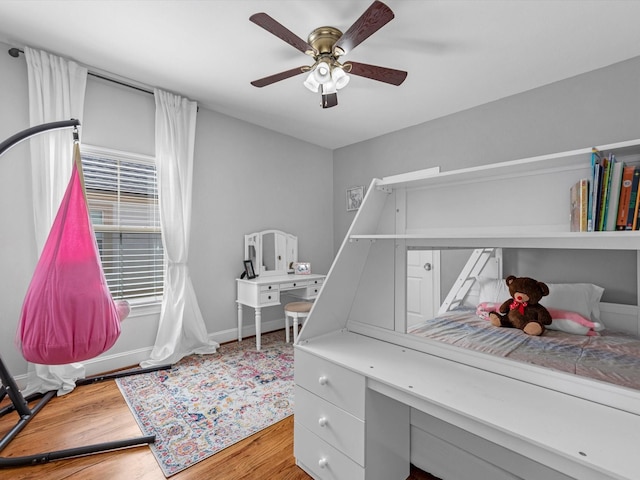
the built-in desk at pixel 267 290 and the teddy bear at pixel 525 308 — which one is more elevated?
the teddy bear at pixel 525 308

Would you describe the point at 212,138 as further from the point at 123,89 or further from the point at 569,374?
the point at 569,374

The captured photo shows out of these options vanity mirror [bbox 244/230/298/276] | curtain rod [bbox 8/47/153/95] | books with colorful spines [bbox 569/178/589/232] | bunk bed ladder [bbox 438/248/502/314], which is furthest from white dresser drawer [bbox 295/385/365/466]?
curtain rod [bbox 8/47/153/95]

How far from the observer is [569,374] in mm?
1060

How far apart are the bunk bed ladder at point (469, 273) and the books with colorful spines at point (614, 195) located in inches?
15.4

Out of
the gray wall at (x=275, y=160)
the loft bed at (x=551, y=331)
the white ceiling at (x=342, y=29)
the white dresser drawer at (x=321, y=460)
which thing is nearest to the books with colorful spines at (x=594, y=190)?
the gray wall at (x=275, y=160)

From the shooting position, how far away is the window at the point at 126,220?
2656mm

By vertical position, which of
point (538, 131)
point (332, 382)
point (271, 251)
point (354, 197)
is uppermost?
point (538, 131)

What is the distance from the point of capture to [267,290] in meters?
3.22

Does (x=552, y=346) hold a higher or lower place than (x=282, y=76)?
lower

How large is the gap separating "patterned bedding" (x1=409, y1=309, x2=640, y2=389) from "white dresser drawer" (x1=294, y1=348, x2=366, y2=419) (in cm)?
44

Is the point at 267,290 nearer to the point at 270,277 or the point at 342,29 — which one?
the point at 270,277

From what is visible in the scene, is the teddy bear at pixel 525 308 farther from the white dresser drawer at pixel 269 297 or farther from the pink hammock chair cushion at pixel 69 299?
the white dresser drawer at pixel 269 297

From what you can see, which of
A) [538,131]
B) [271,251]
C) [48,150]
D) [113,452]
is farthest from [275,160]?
[113,452]

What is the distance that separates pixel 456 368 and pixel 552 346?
37 cm
